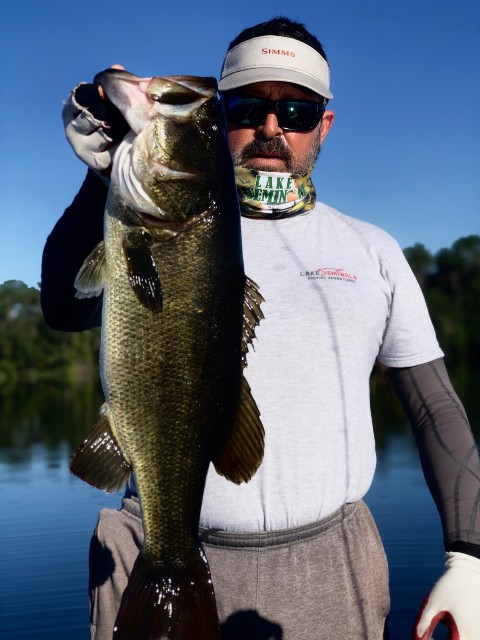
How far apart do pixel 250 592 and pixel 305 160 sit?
1.74 metres

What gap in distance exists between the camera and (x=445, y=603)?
2.80 metres

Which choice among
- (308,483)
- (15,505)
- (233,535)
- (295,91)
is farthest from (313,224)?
(15,505)

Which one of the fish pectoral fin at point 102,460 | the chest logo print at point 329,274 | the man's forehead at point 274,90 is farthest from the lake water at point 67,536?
the man's forehead at point 274,90

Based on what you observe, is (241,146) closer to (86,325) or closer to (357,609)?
(86,325)

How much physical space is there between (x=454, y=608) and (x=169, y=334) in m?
1.43

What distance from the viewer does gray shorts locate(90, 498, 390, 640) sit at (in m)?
2.89

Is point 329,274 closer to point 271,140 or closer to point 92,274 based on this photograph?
point 271,140

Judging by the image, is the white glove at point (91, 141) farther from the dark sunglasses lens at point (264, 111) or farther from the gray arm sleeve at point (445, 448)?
the gray arm sleeve at point (445, 448)

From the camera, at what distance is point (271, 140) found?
3271 mm

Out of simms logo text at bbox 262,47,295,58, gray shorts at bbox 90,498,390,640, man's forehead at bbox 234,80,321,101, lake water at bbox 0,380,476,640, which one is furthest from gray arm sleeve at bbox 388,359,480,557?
lake water at bbox 0,380,476,640

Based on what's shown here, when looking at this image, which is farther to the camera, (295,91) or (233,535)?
(295,91)

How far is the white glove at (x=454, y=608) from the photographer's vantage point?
9.07ft

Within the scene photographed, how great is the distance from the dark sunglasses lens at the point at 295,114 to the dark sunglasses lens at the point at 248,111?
2.8 inches

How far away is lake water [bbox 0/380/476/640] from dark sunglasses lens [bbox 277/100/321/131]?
5369mm
